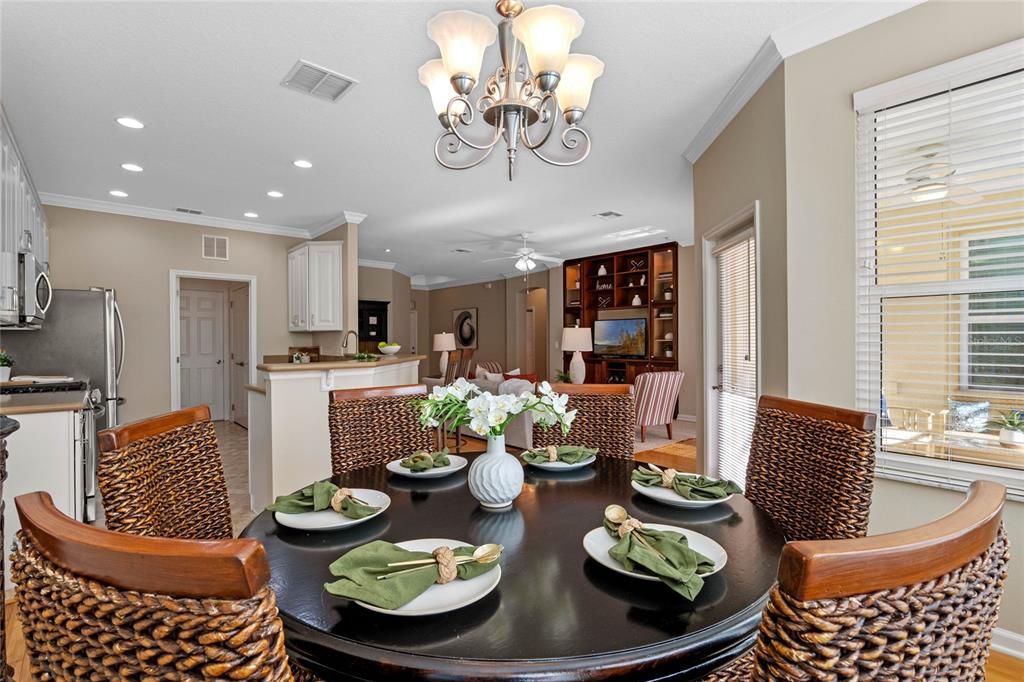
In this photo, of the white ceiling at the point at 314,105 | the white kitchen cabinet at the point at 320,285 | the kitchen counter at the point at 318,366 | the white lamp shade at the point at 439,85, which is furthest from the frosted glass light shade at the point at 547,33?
the white kitchen cabinet at the point at 320,285

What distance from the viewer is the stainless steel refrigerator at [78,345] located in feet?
12.3

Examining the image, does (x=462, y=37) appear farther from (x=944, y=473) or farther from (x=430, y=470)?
(x=944, y=473)

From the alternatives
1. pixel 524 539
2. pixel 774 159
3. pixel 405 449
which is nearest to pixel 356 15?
pixel 405 449

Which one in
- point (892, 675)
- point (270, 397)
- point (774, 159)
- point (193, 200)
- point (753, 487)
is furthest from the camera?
point (193, 200)

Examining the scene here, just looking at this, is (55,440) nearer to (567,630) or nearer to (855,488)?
(567,630)

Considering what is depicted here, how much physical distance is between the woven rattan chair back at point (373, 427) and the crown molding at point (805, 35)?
7.23 ft

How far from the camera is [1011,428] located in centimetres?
178

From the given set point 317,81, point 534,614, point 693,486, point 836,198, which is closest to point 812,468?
point 693,486

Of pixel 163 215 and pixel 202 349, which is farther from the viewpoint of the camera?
pixel 202 349

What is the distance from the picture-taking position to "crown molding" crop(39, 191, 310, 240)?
452 centimetres

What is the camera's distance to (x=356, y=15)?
6.65 feet

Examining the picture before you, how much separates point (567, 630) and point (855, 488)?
93 centimetres

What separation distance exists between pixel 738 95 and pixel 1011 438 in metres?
1.98

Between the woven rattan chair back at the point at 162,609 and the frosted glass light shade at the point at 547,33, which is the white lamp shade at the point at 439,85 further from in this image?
the woven rattan chair back at the point at 162,609
